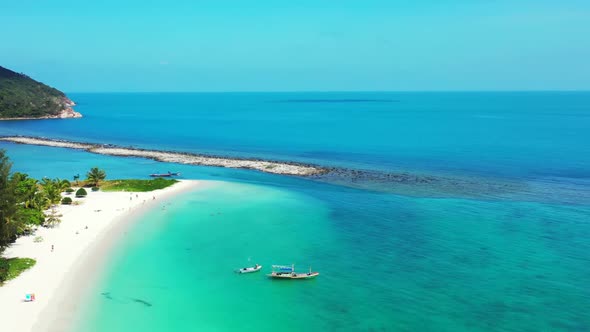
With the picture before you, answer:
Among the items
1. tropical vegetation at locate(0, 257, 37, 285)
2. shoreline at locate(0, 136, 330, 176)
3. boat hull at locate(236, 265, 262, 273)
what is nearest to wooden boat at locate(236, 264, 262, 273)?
boat hull at locate(236, 265, 262, 273)

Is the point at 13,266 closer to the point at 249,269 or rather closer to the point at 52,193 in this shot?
the point at 52,193

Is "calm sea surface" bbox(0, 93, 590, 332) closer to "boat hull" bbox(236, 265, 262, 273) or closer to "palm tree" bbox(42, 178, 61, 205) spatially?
"boat hull" bbox(236, 265, 262, 273)

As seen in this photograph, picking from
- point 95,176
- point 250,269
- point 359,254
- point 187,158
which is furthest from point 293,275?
point 187,158

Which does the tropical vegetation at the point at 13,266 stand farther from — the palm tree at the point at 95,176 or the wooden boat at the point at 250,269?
the palm tree at the point at 95,176

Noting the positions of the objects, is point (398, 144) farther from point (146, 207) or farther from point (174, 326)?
point (174, 326)

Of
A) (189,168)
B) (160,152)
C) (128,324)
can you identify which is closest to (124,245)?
(128,324)

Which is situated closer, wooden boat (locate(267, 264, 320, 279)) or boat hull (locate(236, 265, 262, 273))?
Result: wooden boat (locate(267, 264, 320, 279))
